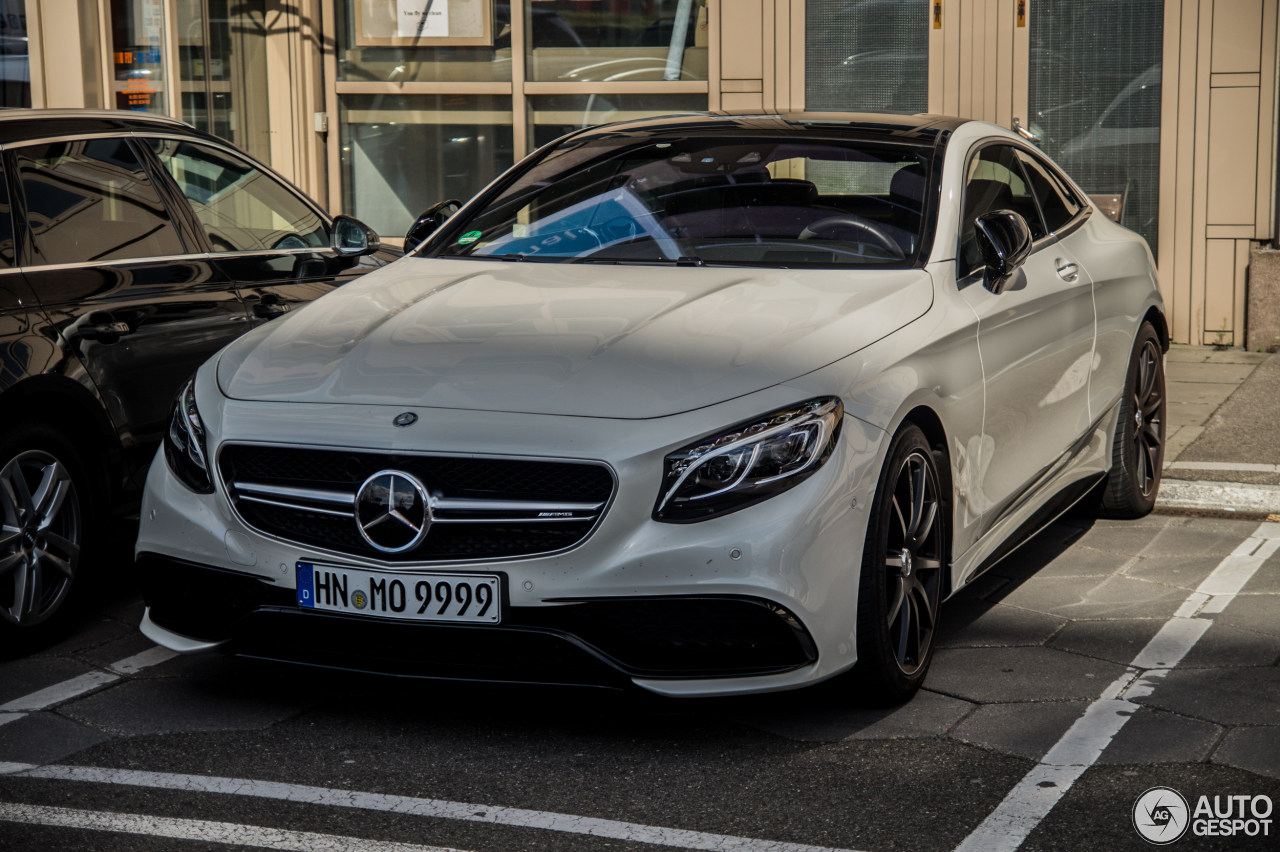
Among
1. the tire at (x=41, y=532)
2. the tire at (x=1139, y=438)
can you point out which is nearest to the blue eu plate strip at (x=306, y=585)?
the tire at (x=41, y=532)

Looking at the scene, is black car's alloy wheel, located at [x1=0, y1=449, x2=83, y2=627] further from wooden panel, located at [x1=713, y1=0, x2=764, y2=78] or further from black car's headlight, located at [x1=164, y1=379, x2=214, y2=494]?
wooden panel, located at [x1=713, y1=0, x2=764, y2=78]

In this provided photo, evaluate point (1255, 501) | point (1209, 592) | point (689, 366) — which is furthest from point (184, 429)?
point (1255, 501)

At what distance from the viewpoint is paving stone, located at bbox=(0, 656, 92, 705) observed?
13.4ft

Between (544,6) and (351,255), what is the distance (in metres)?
5.29

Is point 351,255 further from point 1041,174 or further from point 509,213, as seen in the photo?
point 1041,174

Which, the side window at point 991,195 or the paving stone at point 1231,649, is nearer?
the paving stone at point 1231,649

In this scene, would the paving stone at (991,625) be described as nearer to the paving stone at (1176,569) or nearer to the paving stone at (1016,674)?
the paving stone at (1016,674)

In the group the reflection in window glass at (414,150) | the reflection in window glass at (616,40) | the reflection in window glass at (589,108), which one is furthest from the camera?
the reflection in window glass at (414,150)

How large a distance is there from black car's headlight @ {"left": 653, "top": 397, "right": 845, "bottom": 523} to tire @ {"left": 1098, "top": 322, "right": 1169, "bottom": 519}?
260 centimetres

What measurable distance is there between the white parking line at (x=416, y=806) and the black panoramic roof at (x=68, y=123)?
2104 mm

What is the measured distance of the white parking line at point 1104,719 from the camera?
10.3 ft

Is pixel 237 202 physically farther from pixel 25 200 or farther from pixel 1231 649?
pixel 1231 649

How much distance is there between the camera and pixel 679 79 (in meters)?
10.5

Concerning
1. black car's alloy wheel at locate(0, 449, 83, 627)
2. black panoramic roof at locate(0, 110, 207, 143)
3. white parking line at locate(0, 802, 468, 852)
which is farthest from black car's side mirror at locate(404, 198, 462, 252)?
white parking line at locate(0, 802, 468, 852)
